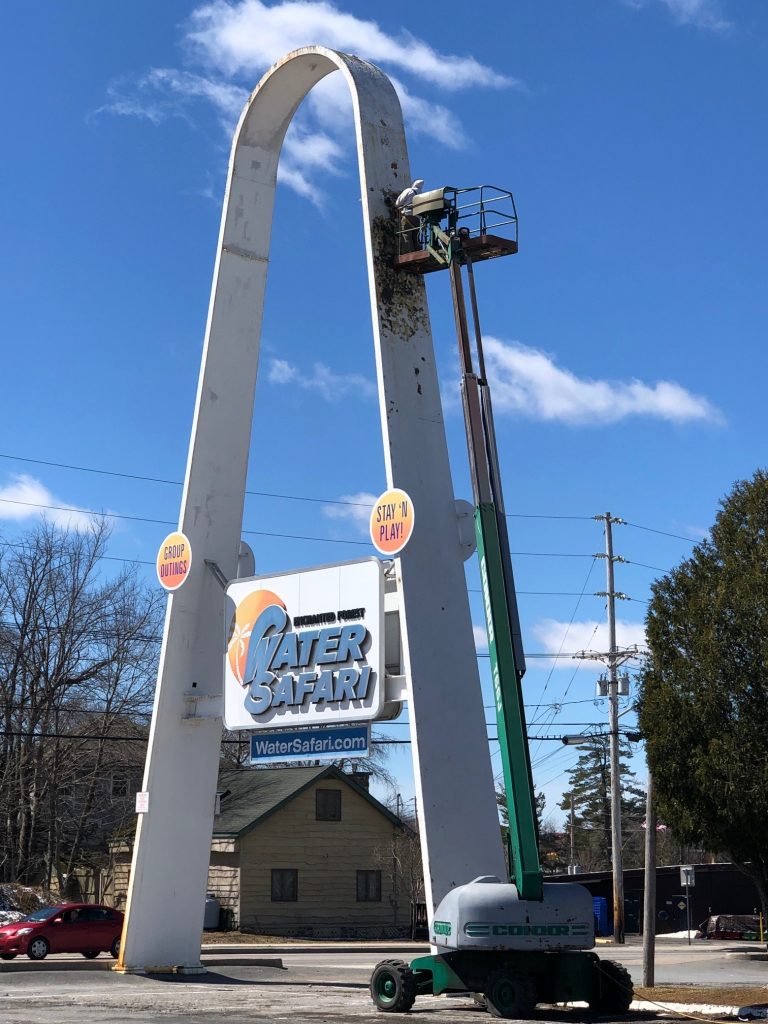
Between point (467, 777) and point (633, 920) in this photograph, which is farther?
point (633, 920)

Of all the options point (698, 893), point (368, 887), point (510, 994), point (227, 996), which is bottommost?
point (510, 994)

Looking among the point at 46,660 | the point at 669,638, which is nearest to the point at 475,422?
the point at 669,638

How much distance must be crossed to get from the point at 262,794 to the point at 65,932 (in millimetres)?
17682

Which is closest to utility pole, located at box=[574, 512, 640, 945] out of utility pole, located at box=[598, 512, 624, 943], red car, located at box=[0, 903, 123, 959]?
utility pole, located at box=[598, 512, 624, 943]

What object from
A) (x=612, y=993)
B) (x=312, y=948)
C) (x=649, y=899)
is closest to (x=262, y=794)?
(x=312, y=948)

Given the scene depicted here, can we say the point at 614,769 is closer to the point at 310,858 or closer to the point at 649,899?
the point at 310,858

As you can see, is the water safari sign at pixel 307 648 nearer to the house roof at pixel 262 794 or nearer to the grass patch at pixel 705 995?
the grass patch at pixel 705 995

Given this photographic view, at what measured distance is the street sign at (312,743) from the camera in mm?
19250

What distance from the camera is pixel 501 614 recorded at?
15281 millimetres

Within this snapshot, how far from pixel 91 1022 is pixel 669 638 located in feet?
44.2

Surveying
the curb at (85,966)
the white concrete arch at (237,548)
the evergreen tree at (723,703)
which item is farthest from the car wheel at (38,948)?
the evergreen tree at (723,703)

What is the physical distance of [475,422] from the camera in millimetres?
16062

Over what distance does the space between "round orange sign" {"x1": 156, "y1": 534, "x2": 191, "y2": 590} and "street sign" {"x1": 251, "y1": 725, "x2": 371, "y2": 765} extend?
3378 millimetres

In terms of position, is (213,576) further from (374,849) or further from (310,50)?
(374,849)
